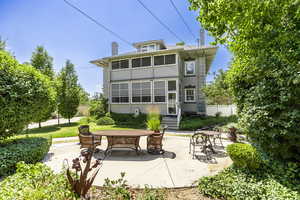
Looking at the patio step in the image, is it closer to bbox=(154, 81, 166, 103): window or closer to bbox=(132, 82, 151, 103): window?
bbox=(154, 81, 166, 103): window

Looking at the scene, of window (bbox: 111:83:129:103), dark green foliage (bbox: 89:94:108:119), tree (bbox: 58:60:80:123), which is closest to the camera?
tree (bbox: 58:60:80:123)

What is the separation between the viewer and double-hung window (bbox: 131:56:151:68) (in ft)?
50.7

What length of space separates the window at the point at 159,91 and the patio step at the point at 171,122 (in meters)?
1.97

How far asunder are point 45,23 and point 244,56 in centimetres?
890

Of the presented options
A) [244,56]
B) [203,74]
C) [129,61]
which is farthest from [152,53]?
[244,56]

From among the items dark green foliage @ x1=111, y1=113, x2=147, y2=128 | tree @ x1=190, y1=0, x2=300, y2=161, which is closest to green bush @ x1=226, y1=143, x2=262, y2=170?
tree @ x1=190, y1=0, x2=300, y2=161

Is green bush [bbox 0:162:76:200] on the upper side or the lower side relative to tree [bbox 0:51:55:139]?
lower

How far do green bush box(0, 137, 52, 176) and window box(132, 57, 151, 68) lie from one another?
37.4ft

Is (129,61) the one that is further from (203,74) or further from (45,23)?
(45,23)

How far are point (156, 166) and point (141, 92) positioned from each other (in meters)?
11.2

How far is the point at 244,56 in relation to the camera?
4.88m

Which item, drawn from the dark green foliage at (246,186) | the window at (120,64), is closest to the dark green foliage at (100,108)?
the window at (120,64)

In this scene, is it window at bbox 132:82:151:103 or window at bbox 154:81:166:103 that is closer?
window at bbox 154:81:166:103

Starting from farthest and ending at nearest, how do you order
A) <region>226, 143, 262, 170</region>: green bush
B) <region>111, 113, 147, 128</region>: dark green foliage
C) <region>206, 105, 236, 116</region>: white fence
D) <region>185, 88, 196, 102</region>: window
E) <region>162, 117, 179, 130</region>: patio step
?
<region>206, 105, 236, 116</region>: white fence < <region>185, 88, 196, 102</region>: window < <region>111, 113, 147, 128</region>: dark green foliage < <region>162, 117, 179, 130</region>: patio step < <region>226, 143, 262, 170</region>: green bush
